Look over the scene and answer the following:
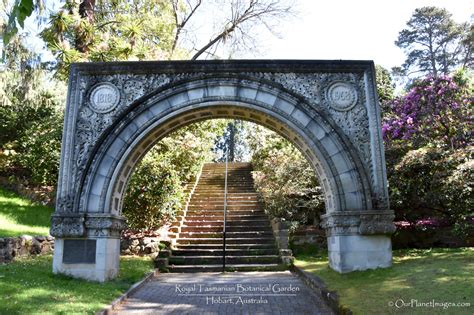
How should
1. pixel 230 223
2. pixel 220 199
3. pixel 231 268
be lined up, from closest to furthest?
pixel 231 268
pixel 230 223
pixel 220 199

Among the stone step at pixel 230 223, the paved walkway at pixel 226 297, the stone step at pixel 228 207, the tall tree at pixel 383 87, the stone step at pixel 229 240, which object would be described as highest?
the tall tree at pixel 383 87

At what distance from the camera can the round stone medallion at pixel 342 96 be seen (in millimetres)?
8289

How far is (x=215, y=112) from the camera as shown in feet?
28.9

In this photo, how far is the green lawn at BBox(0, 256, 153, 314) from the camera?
520cm

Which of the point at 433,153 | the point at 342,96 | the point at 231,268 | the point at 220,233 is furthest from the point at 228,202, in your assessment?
the point at 342,96

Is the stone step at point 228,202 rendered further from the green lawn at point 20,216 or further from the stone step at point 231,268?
the green lawn at point 20,216

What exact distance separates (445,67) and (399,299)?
25565 mm

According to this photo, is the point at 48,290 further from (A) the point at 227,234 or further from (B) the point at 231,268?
(A) the point at 227,234

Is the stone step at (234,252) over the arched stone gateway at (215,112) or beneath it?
beneath

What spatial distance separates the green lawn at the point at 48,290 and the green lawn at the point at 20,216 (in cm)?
217

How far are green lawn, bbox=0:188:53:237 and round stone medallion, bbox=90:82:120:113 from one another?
3.97 meters

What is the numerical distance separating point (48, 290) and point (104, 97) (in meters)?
4.03

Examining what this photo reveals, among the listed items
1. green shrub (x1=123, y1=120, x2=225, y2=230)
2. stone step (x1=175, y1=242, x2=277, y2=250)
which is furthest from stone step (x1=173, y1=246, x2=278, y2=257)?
green shrub (x1=123, y1=120, x2=225, y2=230)

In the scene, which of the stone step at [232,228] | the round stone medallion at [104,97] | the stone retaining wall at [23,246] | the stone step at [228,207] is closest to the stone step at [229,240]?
the stone step at [232,228]
